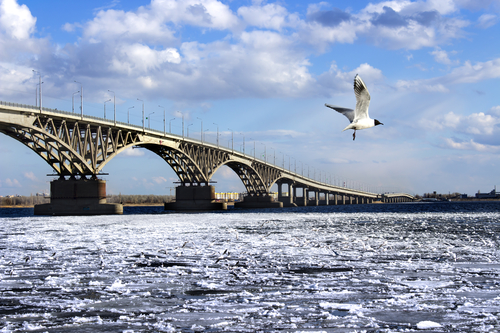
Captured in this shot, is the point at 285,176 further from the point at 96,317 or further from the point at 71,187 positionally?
the point at 96,317

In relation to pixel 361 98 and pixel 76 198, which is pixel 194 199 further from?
pixel 361 98

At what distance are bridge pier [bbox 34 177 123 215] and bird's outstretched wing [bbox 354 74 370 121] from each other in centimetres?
5594

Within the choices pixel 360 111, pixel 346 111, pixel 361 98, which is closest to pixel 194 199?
pixel 346 111

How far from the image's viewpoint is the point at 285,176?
15388cm

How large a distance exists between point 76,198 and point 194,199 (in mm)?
36441

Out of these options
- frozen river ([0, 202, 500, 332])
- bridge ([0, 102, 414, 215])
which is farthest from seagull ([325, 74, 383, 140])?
bridge ([0, 102, 414, 215])

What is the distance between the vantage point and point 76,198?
67500 millimetres

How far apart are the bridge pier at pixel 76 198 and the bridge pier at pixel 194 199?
108ft

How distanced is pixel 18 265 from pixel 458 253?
1416 centimetres

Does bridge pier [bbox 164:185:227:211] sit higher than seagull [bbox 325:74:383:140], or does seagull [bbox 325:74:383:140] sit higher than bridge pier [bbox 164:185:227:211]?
seagull [bbox 325:74:383:140]

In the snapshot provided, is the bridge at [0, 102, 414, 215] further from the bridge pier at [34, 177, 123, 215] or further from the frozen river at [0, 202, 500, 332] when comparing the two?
the frozen river at [0, 202, 500, 332]

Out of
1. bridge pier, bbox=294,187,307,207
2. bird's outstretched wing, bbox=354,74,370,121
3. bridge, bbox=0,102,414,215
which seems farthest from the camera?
bridge pier, bbox=294,187,307,207

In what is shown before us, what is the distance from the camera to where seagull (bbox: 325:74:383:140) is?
1702 centimetres

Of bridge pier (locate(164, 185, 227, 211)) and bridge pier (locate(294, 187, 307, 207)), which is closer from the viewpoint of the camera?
bridge pier (locate(164, 185, 227, 211))
